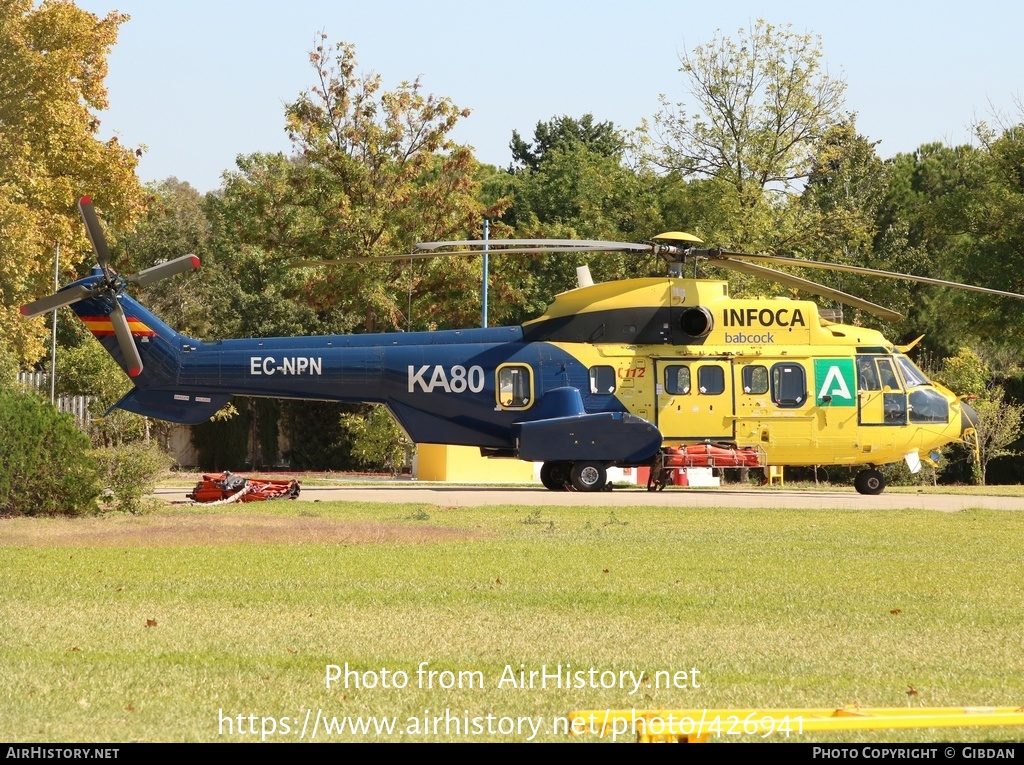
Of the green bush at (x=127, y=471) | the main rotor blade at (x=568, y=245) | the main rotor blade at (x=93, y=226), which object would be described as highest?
the main rotor blade at (x=93, y=226)

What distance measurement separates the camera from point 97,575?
43.7 feet

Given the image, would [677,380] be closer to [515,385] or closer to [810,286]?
[515,385]

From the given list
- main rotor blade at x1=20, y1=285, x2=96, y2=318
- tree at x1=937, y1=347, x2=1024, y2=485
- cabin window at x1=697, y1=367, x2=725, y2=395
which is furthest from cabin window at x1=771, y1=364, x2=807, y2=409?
tree at x1=937, y1=347, x2=1024, y2=485

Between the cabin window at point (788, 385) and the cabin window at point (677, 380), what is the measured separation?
5.83 feet

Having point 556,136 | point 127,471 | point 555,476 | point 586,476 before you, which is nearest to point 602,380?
point 586,476

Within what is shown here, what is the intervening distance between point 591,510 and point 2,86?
876 inches

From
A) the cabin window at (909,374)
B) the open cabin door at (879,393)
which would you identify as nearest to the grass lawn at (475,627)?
the open cabin door at (879,393)

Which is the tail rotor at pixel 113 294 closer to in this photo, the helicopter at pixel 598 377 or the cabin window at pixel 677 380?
the helicopter at pixel 598 377

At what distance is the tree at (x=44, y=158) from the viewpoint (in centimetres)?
3516

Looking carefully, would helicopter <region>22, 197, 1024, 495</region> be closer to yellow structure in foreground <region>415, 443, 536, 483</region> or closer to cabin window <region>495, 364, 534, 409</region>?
cabin window <region>495, 364, 534, 409</region>

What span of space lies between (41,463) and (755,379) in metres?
13.8

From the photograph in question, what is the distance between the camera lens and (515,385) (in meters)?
26.3

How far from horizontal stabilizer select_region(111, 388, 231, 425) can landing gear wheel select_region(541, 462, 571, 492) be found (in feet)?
22.5

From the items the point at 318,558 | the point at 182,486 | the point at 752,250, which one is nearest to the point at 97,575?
the point at 318,558
